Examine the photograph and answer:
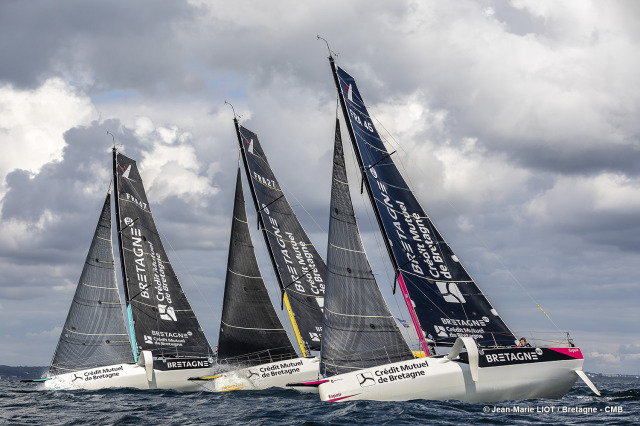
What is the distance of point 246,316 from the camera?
3306 centimetres

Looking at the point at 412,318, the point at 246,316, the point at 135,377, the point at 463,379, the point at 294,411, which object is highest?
the point at 246,316

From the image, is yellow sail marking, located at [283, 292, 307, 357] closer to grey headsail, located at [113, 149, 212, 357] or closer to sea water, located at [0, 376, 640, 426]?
sea water, located at [0, 376, 640, 426]

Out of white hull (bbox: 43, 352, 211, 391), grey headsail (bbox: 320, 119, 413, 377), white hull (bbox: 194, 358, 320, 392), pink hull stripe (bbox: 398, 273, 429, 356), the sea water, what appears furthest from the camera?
Result: white hull (bbox: 43, 352, 211, 391)

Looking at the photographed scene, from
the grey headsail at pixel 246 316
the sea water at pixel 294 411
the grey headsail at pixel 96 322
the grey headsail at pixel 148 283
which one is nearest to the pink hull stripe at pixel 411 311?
the sea water at pixel 294 411

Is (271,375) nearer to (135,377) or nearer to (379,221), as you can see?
(135,377)

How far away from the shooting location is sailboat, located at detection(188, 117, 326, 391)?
3116 cm

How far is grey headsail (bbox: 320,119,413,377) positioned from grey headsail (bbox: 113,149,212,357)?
14869 millimetres

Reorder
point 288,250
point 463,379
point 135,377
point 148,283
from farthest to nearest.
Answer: point 148,283, point 288,250, point 135,377, point 463,379

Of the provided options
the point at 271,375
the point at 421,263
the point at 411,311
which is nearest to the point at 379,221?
the point at 421,263

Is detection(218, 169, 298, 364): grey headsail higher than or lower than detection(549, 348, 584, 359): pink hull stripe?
higher

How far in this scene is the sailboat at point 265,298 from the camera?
31156 mm

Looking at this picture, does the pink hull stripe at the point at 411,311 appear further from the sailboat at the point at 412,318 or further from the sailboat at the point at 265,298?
the sailboat at the point at 265,298

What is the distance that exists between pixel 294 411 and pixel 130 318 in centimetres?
1658

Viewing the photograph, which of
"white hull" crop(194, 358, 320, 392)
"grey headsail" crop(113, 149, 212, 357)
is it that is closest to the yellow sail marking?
"white hull" crop(194, 358, 320, 392)
